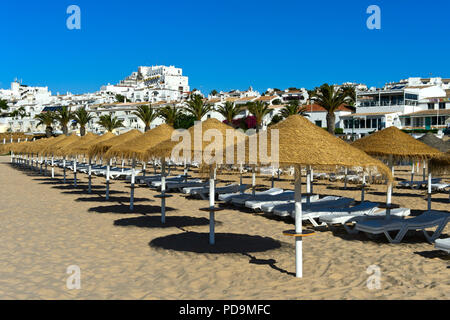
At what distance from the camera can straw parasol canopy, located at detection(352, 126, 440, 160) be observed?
11.4 metres

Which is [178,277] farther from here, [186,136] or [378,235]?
[378,235]

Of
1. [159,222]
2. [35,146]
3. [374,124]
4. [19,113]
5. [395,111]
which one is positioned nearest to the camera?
[159,222]

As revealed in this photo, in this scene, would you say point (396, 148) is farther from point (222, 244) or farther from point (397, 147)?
point (222, 244)

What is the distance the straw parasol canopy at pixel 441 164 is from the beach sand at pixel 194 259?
1.56m

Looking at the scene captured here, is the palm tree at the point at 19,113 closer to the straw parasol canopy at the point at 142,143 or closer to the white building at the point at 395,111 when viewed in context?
the white building at the point at 395,111

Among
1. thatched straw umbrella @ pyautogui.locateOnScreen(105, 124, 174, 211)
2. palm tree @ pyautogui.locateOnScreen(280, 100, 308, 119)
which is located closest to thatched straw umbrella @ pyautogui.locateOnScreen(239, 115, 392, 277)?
thatched straw umbrella @ pyautogui.locateOnScreen(105, 124, 174, 211)

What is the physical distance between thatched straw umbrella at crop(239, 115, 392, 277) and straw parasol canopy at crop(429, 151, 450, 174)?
3912 millimetres

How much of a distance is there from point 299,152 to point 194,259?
2.96 m

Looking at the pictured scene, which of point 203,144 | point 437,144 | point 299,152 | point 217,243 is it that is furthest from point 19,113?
point 299,152

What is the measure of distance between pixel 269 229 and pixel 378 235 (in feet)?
8.89

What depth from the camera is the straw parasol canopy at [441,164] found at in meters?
10.7

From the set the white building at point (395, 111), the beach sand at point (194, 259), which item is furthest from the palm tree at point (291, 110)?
the beach sand at point (194, 259)

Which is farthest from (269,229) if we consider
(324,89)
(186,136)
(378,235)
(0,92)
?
(0,92)

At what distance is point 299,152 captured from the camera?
276 inches
